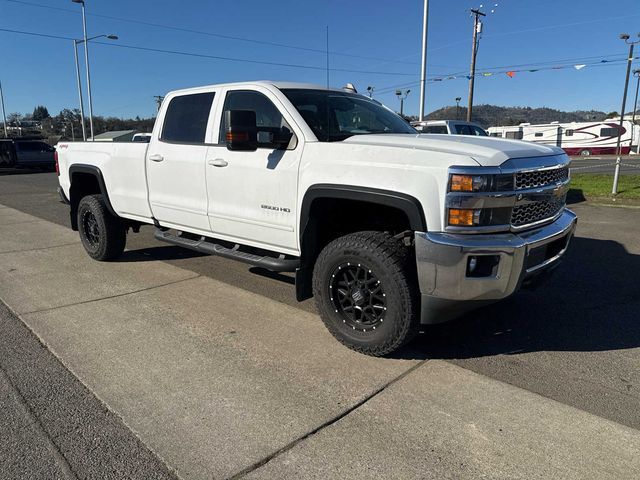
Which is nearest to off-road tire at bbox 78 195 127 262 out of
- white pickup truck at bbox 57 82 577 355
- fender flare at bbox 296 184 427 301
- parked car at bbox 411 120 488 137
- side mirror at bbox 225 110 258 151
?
white pickup truck at bbox 57 82 577 355

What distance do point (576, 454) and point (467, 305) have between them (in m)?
1.10

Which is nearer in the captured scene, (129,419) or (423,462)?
(423,462)

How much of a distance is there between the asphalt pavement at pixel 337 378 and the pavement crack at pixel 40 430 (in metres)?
0.36

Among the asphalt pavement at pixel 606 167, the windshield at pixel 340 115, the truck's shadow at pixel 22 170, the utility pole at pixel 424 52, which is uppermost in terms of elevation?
the utility pole at pixel 424 52

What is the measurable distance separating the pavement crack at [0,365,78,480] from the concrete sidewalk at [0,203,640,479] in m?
0.37

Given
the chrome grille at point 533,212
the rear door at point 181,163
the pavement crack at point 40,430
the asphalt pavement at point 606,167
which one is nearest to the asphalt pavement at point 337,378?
the pavement crack at point 40,430

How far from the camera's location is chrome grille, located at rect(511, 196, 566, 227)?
3303 millimetres

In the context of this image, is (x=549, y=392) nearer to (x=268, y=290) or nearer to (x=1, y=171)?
(x=268, y=290)

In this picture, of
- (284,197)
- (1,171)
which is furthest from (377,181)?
(1,171)

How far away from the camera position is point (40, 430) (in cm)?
277

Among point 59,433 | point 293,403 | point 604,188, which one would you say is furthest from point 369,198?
point 604,188

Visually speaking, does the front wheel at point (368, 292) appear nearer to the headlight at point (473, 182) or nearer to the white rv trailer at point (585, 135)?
the headlight at point (473, 182)

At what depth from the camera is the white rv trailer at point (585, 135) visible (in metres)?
43.4

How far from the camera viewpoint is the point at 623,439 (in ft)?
8.73
